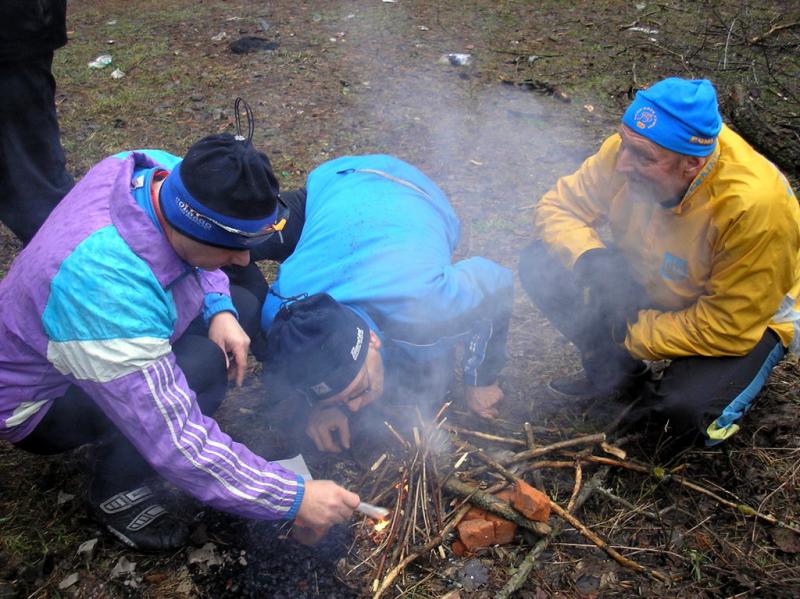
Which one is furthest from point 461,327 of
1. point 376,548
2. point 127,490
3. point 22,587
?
point 22,587

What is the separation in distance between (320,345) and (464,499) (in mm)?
873

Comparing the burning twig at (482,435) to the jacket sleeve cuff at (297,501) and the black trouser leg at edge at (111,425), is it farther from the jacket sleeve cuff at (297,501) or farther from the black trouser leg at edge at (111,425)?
the black trouser leg at edge at (111,425)

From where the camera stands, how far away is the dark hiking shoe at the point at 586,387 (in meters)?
2.92

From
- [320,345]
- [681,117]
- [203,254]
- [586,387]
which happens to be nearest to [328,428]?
[320,345]

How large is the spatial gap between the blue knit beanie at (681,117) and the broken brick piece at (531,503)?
4.61ft

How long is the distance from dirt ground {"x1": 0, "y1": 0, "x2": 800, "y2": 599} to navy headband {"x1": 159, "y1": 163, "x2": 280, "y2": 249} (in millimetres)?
1285

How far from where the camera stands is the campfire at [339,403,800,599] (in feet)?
7.55

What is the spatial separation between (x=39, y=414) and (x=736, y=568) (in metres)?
2.58

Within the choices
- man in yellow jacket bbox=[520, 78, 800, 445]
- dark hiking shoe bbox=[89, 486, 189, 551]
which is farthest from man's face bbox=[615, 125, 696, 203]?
dark hiking shoe bbox=[89, 486, 189, 551]

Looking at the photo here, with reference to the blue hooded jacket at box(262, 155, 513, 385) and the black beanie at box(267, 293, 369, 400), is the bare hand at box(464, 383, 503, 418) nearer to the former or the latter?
the blue hooded jacket at box(262, 155, 513, 385)

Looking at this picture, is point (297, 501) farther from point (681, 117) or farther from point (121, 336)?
point (681, 117)

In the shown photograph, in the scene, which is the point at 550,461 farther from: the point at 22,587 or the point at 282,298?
the point at 22,587

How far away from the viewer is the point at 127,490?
244 centimetres

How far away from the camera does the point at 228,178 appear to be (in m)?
1.78
